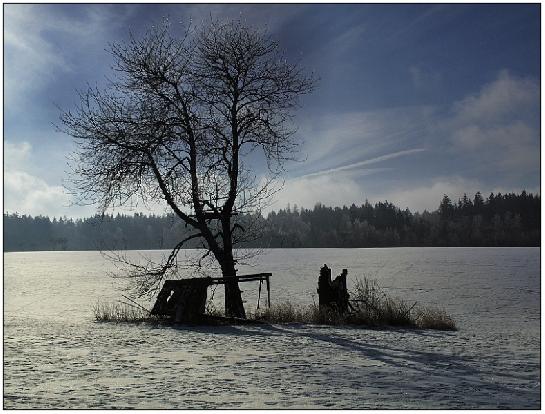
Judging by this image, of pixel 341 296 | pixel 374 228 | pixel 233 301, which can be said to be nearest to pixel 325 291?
pixel 341 296

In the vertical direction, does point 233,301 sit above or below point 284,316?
above

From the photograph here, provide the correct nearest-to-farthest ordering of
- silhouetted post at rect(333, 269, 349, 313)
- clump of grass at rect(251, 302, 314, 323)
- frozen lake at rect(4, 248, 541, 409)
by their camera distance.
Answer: frozen lake at rect(4, 248, 541, 409) → clump of grass at rect(251, 302, 314, 323) → silhouetted post at rect(333, 269, 349, 313)

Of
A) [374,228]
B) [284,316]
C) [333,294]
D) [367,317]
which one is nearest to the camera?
[367,317]

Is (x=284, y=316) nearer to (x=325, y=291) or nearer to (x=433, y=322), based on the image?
(x=325, y=291)

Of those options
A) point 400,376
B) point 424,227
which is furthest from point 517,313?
point 424,227

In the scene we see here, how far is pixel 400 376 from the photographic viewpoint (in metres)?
10.4

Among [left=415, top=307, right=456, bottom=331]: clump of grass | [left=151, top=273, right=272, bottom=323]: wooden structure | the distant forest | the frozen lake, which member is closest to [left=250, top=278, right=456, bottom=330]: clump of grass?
[left=415, top=307, right=456, bottom=331]: clump of grass

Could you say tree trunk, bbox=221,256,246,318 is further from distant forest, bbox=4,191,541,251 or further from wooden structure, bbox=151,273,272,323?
distant forest, bbox=4,191,541,251

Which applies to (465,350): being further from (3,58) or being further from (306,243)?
(306,243)

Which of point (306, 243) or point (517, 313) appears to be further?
point (306, 243)

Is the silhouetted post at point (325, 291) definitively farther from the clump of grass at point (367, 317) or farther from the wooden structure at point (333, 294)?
the clump of grass at point (367, 317)

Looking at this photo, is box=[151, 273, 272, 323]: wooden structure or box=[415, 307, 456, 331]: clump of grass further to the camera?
box=[151, 273, 272, 323]: wooden structure

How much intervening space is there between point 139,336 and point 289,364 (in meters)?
5.72

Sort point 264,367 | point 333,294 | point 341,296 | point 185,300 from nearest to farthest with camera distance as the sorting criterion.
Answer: point 264,367 → point 185,300 → point 341,296 → point 333,294
